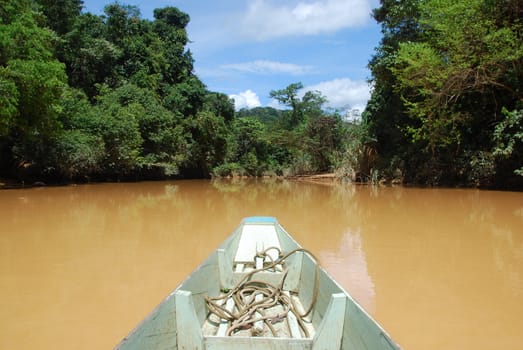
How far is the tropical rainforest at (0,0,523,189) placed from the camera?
486 inches

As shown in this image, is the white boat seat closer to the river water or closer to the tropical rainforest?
the river water

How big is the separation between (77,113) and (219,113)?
12313 millimetres

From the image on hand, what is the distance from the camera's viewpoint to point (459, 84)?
1256 centimetres

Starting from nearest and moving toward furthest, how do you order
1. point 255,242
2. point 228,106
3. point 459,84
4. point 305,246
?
point 255,242
point 305,246
point 459,84
point 228,106

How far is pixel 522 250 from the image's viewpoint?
212 inches

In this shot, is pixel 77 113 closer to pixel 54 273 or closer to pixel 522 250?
pixel 54 273

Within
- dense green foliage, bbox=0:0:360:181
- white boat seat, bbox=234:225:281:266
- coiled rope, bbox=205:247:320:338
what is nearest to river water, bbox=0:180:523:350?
white boat seat, bbox=234:225:281:266

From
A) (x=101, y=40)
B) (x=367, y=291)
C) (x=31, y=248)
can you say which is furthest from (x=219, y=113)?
(x=367, y=291)

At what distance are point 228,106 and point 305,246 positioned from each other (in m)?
24.5

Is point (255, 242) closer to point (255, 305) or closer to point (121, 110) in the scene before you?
point (255, 305)

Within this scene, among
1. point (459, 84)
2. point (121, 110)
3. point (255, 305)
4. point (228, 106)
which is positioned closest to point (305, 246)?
point (255, 305)

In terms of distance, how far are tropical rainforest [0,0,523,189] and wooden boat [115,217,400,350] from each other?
35.0ft

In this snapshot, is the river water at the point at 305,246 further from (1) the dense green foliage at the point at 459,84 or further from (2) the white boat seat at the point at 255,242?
(1) the dense green foliage at the point at 459,84

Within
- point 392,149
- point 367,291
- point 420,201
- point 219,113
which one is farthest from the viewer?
point 219,113
